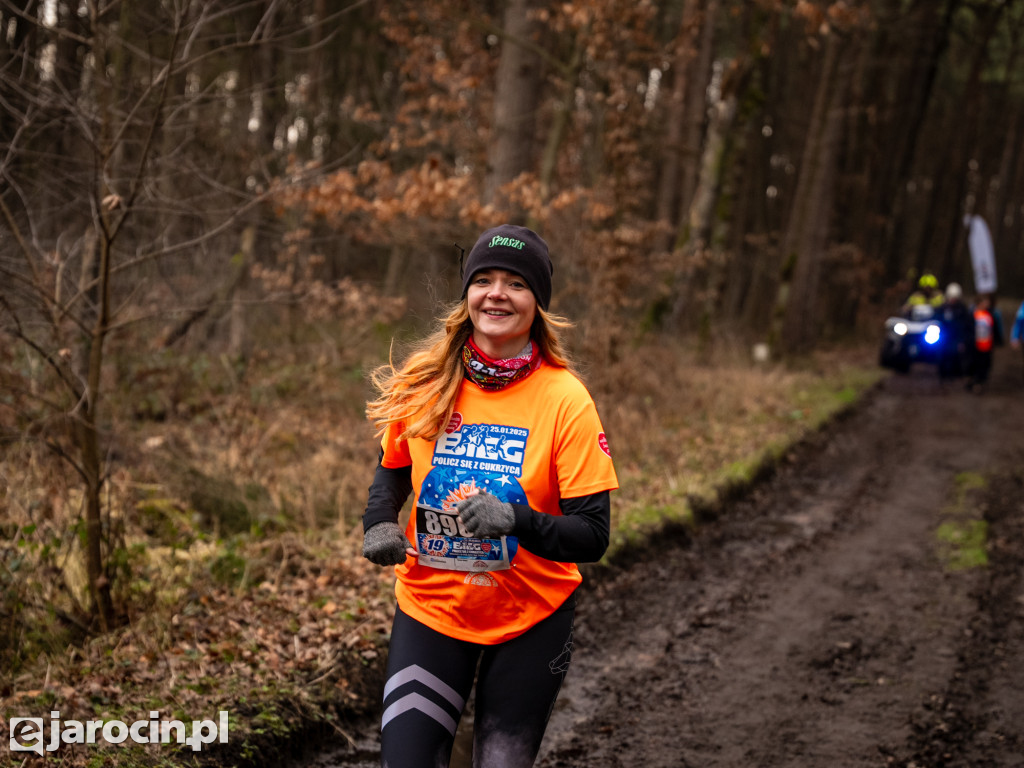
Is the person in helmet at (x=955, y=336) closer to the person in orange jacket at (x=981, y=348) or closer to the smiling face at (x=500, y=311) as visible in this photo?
the person in orange jacket at (x=981, y=348)

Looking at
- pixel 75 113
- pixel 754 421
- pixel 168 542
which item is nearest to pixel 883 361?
pixel 754 421

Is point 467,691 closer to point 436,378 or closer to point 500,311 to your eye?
point 436,378

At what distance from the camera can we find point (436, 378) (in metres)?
2.88

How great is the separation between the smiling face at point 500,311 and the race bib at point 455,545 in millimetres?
525

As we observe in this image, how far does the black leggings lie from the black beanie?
1.03 meters

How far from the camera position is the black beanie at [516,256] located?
9.10 feet

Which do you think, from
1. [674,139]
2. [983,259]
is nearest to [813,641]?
[674,139]

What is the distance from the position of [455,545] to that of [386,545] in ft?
0.67

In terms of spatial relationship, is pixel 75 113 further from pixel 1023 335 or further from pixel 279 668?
pixel 1023 335

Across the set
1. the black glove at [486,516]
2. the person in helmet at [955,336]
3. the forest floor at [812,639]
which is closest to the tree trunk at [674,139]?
the person in helmet at [955,336]

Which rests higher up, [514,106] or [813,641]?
[514,106]

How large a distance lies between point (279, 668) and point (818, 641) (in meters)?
3.46

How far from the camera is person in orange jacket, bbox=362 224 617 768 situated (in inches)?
104

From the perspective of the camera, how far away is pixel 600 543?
2619 mm
